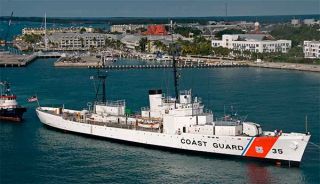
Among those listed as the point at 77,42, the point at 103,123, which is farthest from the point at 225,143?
the point at 77,42

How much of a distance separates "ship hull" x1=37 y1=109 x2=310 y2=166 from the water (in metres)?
0.20

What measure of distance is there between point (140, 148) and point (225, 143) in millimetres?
2253

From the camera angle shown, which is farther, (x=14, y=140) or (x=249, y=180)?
(x=14, y=140)

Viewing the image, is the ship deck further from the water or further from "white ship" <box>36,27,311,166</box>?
the water

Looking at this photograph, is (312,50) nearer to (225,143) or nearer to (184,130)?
(184,130)

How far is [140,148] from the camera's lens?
15.0 metres

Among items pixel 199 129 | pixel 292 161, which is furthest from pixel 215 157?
pixel 292 161

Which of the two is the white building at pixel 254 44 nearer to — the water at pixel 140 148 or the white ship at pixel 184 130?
the water at pixel 140 148

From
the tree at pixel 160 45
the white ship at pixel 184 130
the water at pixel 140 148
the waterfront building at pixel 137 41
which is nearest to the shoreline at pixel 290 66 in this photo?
the water at pixel 140 148

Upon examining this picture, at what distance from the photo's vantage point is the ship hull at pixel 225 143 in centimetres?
1314

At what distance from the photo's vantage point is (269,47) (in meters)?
42.0

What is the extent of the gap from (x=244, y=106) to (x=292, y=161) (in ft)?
22.2

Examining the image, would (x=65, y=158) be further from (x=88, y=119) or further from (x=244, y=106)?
(x=244, y=106)

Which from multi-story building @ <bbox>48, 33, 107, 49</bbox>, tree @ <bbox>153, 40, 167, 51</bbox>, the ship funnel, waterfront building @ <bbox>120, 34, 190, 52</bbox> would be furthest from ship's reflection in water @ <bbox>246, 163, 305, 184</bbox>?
multi-story building @ <bbox>48, 33, 107, 49</bbox>
